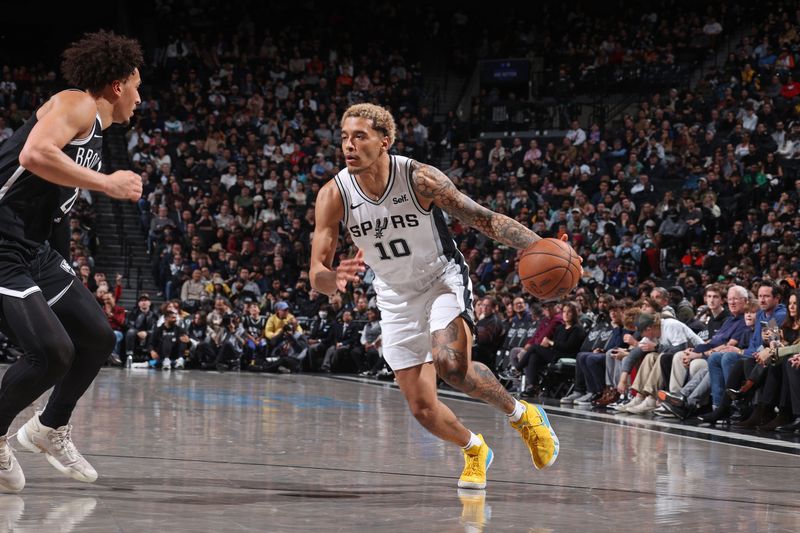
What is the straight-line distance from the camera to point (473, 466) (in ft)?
16.2

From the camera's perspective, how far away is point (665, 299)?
420 inches

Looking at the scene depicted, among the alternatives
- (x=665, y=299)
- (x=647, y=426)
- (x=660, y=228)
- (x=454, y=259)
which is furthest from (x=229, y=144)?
(x=454, y=259)

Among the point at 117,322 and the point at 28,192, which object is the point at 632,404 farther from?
the point at 117,322

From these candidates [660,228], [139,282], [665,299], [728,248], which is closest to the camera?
[665,299]

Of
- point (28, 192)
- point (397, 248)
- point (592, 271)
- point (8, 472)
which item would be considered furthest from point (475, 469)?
point (592, 271)

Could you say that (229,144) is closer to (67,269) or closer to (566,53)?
(566,53)

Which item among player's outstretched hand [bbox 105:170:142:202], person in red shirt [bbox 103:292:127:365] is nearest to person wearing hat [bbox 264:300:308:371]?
person in red shirt [bbox 103:292:127:365]

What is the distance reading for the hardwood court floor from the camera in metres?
4.02

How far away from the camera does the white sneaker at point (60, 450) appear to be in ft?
15.2

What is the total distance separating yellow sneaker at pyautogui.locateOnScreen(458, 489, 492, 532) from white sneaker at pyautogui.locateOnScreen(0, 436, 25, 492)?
1.88 m

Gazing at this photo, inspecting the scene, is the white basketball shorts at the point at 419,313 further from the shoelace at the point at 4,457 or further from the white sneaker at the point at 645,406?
→ the white sneaker at the point at 645,406

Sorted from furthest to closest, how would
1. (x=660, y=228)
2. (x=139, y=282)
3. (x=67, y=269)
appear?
(x=139, y=282) → (x=660, y=228) → (x=67, y=269)

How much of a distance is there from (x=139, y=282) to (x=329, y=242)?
1557cm

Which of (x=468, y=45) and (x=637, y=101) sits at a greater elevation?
(x=468, y=45)
